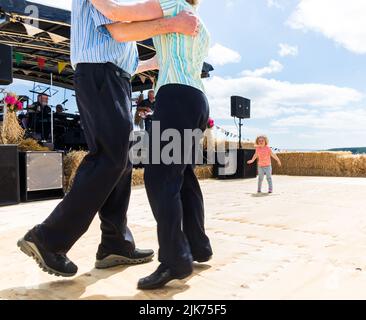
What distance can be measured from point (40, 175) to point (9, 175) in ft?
1.53

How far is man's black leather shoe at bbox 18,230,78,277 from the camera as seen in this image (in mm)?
1504

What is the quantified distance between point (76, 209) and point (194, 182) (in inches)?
22.1

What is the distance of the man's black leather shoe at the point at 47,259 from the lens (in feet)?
4.93

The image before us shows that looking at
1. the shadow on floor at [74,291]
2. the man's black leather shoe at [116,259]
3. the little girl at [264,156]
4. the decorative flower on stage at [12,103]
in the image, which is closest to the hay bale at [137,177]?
the little girl at [264,156]

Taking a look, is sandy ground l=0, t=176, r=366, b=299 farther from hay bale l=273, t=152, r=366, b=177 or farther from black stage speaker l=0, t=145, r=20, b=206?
hay bale l=273, t=152, r=366, b=177

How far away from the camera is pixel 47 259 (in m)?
1.51

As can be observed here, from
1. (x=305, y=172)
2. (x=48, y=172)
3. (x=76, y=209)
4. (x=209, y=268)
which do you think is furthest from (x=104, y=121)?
(x=305, y=172)

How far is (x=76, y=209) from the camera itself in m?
1.52

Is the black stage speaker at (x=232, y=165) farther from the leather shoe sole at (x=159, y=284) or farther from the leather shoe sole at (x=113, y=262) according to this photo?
the leather shoe sole at (x=159, y=284)

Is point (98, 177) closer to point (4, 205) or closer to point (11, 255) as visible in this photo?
point (11, 255)

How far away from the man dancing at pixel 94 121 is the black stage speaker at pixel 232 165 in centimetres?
742

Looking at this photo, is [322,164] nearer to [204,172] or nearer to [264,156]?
[204,172]

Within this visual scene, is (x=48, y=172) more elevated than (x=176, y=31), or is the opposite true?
(x=176, y=31)

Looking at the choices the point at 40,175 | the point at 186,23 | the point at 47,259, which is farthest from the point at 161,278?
the point at 40,175
